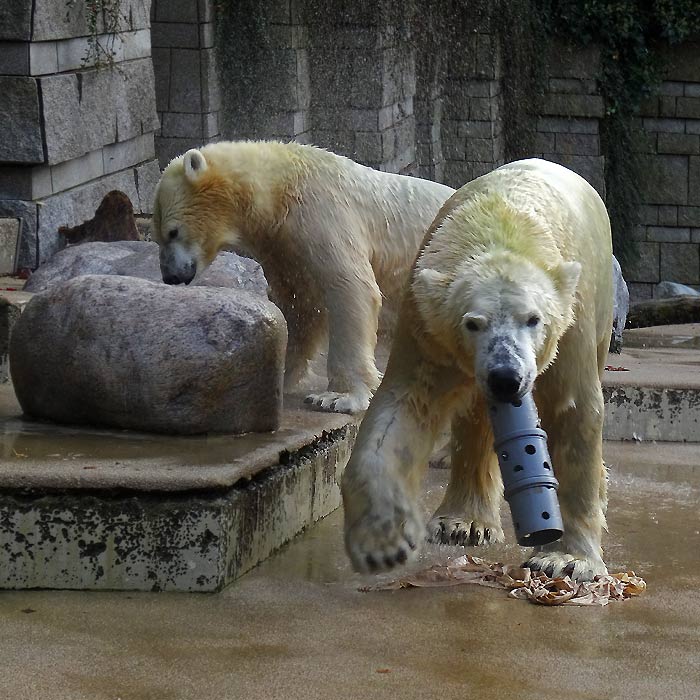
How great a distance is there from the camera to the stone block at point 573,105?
1419 cm

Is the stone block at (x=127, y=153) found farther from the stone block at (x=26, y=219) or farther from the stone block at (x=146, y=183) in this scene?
the stone block at (x=26, y=219)

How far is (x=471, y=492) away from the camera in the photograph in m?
3.76

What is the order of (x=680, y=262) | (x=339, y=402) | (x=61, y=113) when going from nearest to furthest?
(x=339, y=402) < (x=61, y=113) < (x=680, y=262)

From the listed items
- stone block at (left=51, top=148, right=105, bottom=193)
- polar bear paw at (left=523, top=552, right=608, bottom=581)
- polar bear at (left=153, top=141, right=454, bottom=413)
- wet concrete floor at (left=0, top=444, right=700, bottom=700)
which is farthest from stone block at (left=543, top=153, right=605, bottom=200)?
polar bear paw at (left=523, top=552, right=608, bottom=581)

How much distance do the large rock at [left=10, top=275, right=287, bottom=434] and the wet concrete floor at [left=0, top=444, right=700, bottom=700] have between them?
1.60ft

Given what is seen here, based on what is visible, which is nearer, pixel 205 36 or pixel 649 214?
pixel 205 36

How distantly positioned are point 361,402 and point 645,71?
413 inches

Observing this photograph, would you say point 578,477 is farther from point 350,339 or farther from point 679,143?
point 679,143

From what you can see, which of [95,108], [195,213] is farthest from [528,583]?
[95,108]

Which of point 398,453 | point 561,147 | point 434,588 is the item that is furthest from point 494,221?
point 561,147

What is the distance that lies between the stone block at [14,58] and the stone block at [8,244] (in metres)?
0.68

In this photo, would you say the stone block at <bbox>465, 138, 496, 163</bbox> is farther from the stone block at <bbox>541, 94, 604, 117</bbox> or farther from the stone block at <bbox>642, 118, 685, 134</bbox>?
the stone block at <bbox>642, 118, 685, 134</bbox>

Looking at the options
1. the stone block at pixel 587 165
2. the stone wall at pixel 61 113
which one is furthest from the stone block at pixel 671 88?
the stone wall at pixel 61 113

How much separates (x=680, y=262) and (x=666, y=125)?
4.77 feet
